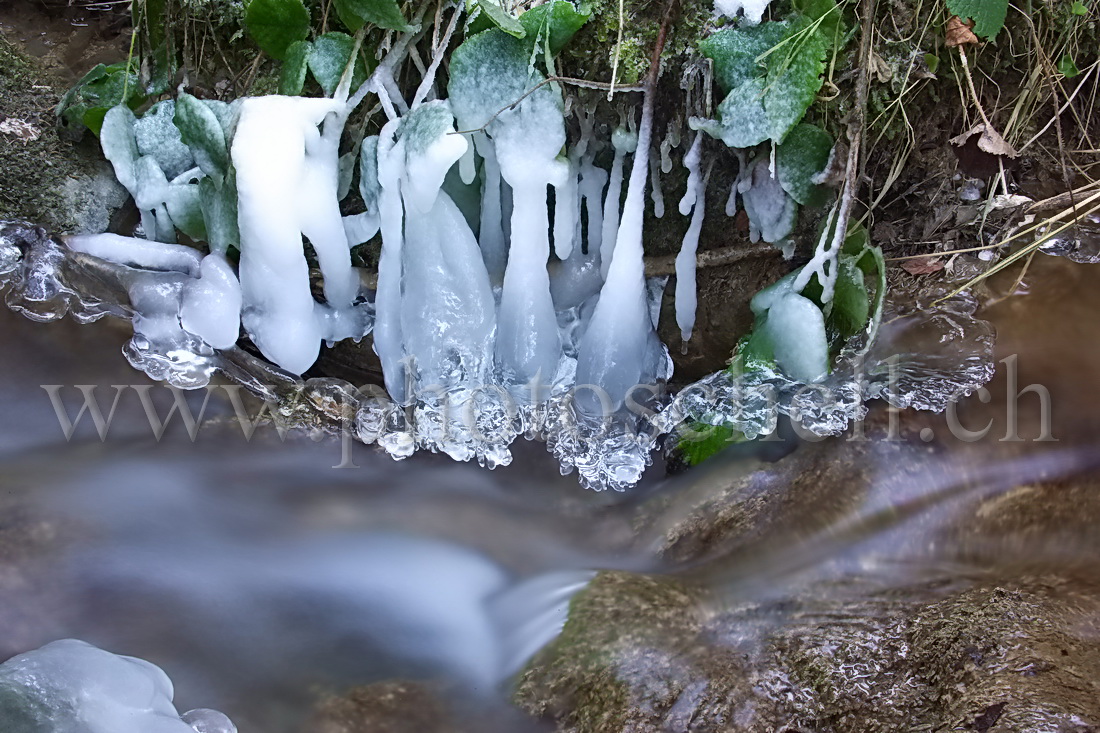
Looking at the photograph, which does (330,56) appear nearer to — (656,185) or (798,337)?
(656,185)

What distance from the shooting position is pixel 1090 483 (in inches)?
53.5

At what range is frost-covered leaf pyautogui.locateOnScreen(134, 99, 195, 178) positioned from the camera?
1596 millimetres

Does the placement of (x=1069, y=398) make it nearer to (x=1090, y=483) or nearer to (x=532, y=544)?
(x=1090, y=483)

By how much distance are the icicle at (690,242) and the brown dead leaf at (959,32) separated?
46 cm

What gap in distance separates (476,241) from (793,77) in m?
0.66

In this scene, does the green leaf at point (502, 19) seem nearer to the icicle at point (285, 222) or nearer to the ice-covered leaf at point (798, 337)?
the icicle at point (285, 222)

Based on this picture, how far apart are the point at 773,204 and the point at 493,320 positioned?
59 centimetres

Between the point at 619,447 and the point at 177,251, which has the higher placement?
the point at 177,251

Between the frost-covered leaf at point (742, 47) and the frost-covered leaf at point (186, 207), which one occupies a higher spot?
the frost-covered leaf at point (742, 47)

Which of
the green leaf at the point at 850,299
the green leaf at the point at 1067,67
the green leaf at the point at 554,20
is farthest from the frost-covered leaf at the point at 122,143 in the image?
the green leaf at the point at 1067,67

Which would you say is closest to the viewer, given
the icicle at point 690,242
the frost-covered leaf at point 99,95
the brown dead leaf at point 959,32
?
the brown dead leaf at point 959,32

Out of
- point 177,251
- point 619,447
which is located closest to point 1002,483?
point 619,447

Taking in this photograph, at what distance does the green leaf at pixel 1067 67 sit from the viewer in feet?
4.73

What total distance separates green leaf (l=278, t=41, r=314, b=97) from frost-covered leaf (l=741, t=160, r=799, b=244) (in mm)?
848
